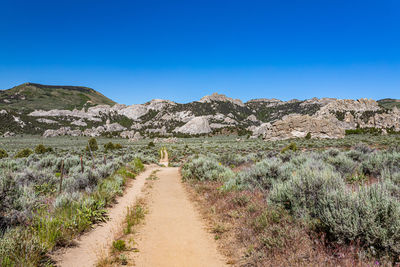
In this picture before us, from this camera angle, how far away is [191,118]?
480 feet

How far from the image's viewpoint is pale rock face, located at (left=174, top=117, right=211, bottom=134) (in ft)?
406

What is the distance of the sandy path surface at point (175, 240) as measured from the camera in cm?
416

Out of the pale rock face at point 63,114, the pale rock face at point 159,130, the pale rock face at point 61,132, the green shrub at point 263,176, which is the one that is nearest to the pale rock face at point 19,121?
the pale rock face at point 63,114

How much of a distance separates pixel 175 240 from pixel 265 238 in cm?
219

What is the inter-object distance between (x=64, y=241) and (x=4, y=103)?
26028 centimetres

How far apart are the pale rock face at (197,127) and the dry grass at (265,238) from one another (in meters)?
116

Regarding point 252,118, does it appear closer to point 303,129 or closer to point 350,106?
point 350,106

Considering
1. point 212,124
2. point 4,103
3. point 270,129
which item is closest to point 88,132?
point 212,124

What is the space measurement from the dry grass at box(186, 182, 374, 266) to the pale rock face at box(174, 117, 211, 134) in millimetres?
116023

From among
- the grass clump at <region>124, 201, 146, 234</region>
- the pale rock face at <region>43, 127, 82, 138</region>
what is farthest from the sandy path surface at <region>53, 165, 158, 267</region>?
the pale rock face at <region>43, 127, 82, 138</region>

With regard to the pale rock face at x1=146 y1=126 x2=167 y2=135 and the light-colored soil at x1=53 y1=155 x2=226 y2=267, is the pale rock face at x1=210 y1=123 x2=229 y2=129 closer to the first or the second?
the pale rock face at x1=146 y1=126 x2=167 y2=135

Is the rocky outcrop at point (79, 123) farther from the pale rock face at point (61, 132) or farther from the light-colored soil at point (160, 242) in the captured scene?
the light-colored soil at point (160, 242)

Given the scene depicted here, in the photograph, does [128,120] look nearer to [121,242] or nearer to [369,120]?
[369,120]

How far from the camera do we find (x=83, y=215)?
5680 mm
